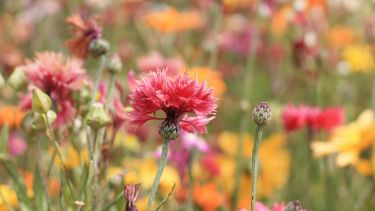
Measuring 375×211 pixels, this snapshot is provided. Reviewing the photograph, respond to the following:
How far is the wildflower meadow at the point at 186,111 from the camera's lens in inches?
30.5

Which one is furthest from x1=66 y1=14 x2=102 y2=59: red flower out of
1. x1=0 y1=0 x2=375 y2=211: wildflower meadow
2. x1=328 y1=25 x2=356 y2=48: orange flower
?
x1=328 y1=25 x2=356 y2=48: orange flower

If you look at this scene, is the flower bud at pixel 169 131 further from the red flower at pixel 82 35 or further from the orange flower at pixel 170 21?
the orange flower at pixel 170 21

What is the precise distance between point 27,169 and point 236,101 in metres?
0.88

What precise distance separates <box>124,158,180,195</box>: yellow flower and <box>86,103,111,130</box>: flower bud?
46 centimetres

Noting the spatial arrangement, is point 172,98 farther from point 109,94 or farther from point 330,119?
point 330,119

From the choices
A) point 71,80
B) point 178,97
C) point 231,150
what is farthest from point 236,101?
Answer: point 178,97

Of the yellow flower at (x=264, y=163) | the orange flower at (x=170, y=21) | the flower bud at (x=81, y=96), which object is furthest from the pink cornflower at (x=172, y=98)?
the orange flower at (x=170, y=21)

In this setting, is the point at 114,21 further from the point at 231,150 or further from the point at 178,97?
Result: the point at 178,97

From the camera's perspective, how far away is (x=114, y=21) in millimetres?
2250

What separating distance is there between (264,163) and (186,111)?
994mm

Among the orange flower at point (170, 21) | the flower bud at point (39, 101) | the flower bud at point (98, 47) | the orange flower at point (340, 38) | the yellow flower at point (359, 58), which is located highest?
the orange flower at point (340, 38)

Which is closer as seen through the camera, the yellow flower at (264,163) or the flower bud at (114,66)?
the flower bud at (114,66)

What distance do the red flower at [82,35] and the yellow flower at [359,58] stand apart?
1.33 m

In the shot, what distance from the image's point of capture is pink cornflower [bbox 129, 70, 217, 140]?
0.65 m
